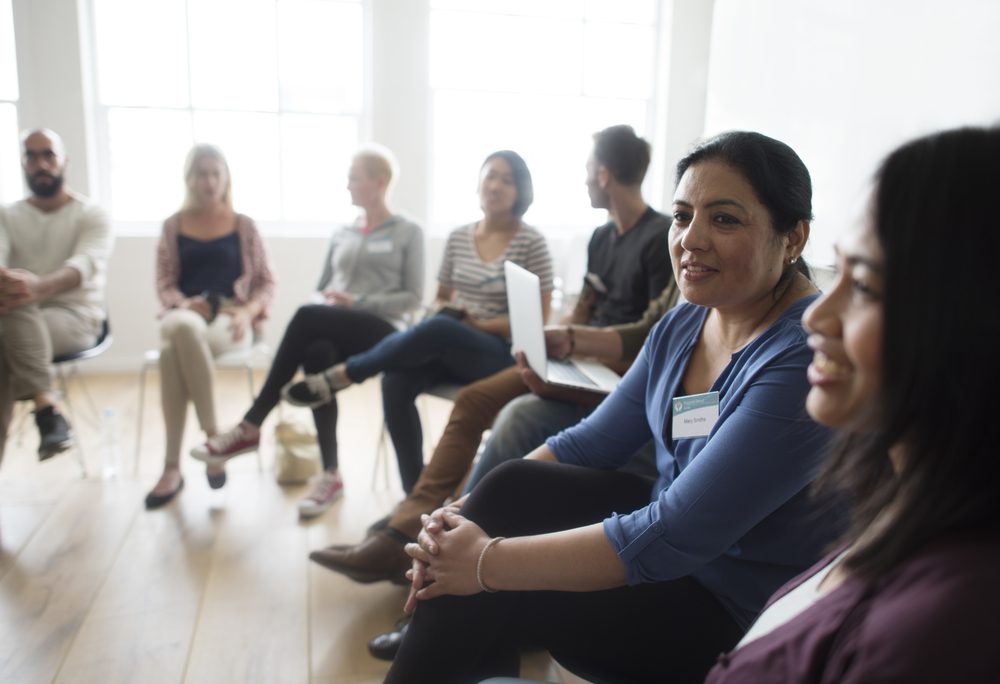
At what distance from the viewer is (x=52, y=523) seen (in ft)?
8.02

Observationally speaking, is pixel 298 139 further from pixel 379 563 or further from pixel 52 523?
pixel 379 563

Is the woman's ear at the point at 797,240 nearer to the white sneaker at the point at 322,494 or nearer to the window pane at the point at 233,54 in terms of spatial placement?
the white sneaker at the point at 322,494

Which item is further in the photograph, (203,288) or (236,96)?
(236,96)

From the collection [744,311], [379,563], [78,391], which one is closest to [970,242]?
[744,311]

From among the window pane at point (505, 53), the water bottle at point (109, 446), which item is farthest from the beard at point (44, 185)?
the window pane at point (505, 53)

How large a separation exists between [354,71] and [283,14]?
523mm

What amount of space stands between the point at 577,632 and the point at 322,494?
5.57ft

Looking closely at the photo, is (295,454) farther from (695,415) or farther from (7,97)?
(7,97)

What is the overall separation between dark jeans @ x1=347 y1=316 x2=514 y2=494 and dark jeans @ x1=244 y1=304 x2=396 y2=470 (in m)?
0.16

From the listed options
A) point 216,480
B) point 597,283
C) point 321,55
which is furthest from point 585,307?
point 321,55

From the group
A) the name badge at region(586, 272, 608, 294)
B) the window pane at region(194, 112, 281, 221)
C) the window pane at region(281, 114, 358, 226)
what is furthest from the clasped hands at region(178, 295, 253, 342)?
the window pane at region(281, 114, 358, 226)

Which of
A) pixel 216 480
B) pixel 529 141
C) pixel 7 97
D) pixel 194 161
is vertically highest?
pixel 7 97

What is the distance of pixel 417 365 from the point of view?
241 cm

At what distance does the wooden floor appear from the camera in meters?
1.75
